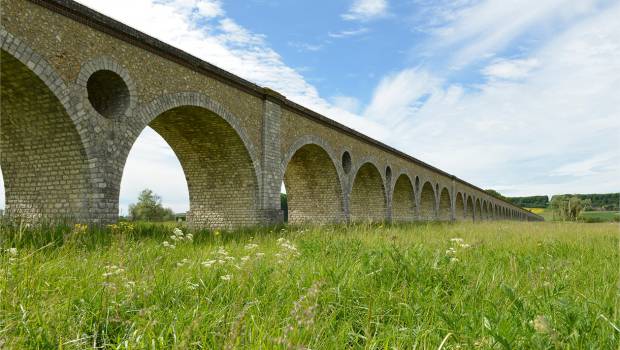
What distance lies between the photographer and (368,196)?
76.6ft

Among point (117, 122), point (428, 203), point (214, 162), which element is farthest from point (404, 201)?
point (117, 122)

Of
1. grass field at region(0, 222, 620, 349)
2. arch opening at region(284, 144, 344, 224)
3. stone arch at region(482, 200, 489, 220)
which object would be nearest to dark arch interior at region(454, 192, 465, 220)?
stone arch at region(482, 200, 489, 220)

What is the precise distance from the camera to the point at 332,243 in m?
5.21

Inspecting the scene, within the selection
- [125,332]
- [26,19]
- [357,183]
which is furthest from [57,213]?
[357,183]

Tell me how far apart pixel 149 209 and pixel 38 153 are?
39163 mm

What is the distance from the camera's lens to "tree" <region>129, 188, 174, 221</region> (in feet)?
144

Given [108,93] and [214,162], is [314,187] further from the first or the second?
[108,93]

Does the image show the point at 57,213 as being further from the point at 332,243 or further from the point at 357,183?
the point at 357,183

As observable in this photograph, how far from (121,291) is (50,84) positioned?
6573 mm

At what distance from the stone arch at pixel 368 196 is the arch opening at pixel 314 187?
4.04m

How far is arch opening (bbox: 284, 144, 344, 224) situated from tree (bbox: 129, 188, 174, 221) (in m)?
25.0

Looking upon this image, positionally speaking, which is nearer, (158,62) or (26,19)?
(26,19)

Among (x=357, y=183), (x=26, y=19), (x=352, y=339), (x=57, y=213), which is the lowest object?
(x=352, y=339)

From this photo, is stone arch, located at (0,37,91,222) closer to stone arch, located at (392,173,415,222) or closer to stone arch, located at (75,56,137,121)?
stone arch, located at (75,56,137,121)
